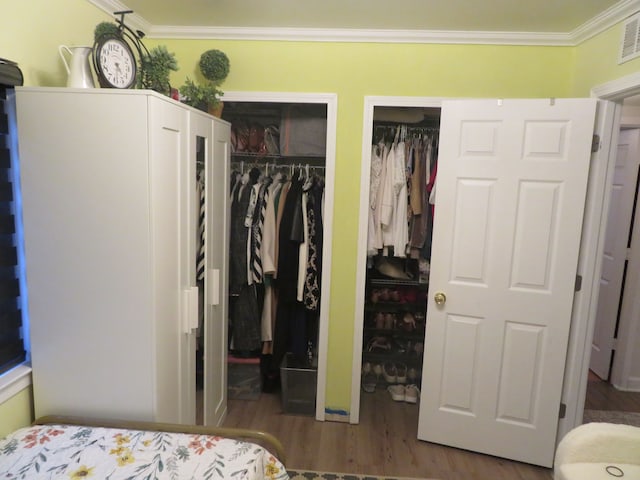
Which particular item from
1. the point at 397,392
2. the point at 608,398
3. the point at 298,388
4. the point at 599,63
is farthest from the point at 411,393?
the point at 599,63

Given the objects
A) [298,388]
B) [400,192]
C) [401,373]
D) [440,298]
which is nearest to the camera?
[440,298]

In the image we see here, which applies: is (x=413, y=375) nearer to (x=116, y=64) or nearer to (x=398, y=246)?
(x=398, y=246)

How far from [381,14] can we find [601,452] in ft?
7.02

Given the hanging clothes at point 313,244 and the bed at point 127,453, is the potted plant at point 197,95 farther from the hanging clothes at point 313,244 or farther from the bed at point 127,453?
the bed at point 127,453

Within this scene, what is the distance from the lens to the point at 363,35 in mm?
2324

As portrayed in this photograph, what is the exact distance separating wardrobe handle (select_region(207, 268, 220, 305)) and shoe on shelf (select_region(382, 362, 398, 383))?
4.99 feet

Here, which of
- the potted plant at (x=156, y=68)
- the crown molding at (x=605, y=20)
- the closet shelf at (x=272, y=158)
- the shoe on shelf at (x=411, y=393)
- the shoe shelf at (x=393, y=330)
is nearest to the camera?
the potted plant at (x=156, y=68)

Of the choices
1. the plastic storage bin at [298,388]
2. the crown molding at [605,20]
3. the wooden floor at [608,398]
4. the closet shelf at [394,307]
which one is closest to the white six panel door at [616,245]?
the wooden floor at [608,398]

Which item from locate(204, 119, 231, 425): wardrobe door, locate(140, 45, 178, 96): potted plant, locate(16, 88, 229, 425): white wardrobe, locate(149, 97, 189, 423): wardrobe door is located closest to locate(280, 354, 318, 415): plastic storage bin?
locate(204, 119, 231, 425): wardrobe door

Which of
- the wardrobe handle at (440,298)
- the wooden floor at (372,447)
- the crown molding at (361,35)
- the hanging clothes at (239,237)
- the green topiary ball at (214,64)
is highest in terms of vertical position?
the crown molding at (361,35)

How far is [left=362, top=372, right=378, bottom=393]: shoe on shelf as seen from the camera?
3.07 metres

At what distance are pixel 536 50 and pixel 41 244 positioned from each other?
2.67 meters

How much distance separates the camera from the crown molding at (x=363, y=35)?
2.28 meters

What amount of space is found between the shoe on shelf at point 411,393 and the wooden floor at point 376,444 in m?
0.04
